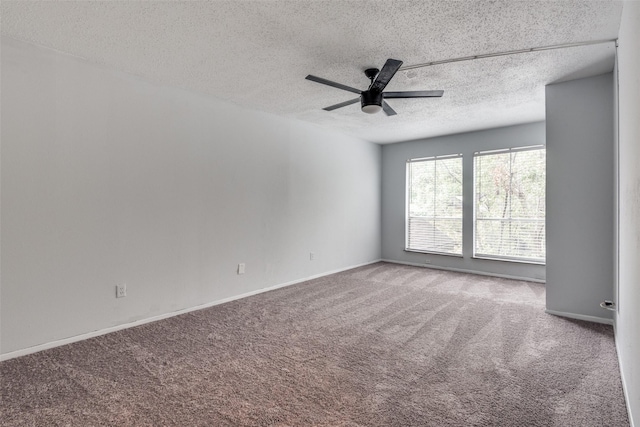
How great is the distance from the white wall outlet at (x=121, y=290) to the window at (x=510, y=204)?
536 cm

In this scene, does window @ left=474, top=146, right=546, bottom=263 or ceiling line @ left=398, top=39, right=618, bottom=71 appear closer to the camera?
ceiling line @ left=398, top=39, right=618, bottom=71

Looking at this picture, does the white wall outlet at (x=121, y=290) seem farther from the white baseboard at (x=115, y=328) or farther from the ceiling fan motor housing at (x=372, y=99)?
the ceiling fan motor housing at (x=372, y=99)

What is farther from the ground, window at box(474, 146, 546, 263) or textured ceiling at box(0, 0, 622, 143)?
textured ceiling at box(0, 0, 622, 143)

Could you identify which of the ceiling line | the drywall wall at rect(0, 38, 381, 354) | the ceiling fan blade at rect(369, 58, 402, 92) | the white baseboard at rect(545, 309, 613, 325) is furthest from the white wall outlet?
the white baseboard at rect(545, 309, 613, 325)

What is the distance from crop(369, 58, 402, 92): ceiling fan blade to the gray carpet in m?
2.28

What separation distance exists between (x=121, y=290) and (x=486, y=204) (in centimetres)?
551

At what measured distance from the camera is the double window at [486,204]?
5250 mm

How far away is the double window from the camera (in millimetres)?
5250

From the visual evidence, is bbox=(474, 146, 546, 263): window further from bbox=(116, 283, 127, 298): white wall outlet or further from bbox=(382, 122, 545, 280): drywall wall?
bbox=(116, 283, 127, 298): white wall outlet

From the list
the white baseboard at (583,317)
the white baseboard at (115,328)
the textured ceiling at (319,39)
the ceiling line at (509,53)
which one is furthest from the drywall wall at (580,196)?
the white baseboard at (115,328)

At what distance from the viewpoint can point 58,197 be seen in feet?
9.38

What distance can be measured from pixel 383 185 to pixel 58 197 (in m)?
5.61

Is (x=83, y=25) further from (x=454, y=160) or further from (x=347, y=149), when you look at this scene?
(x=454, y=160)

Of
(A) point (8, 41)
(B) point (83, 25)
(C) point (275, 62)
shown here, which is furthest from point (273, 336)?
(A) point (8, 41)
